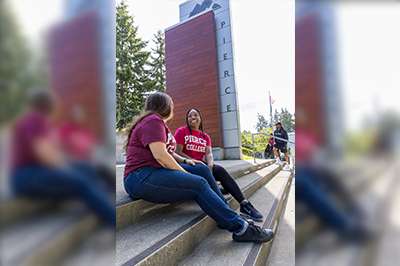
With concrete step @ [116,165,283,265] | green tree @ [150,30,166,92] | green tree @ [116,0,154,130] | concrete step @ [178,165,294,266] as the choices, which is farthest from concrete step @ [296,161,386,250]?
green tree @ [150,30,166,92]

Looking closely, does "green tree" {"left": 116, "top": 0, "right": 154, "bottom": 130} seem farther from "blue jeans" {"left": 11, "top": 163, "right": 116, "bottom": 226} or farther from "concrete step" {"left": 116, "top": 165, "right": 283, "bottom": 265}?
"blue jeans" {"left": 11, "top": 163, "right": 116, "bottom": 226}

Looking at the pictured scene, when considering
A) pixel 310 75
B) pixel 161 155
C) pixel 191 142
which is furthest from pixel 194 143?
pixel 310 75

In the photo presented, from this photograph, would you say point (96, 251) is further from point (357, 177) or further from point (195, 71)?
point (195, 71)

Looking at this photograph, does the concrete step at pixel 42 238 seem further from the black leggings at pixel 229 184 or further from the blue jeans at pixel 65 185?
the black leggings at pixel 229 184

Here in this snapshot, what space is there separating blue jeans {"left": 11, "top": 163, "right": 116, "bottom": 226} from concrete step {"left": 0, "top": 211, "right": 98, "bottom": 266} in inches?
1.0

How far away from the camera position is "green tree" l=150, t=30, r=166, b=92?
17531 millimetres

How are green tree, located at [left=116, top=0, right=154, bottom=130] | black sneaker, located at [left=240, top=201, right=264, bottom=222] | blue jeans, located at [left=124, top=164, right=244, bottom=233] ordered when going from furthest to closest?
green tree, located at [left=116, top=0, right=154, bottom=130] < black sneaker, located at [left=240, top=201, right=264, bottom=222] < blue jeans, located at [left=124, top=164, right=244, bottom=233]

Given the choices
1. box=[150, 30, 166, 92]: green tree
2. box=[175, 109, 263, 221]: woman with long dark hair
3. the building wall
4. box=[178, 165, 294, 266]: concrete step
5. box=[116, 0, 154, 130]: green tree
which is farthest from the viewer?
box=[150, 30, 166, 92]: green tree

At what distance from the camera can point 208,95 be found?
7.52 m

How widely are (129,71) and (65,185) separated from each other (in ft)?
53.3

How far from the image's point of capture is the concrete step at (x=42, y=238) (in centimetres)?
25

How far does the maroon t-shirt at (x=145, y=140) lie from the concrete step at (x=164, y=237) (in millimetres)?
445

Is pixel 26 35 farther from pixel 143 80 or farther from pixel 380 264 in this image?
pixel 143 80

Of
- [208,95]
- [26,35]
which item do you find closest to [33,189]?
[26,35]
